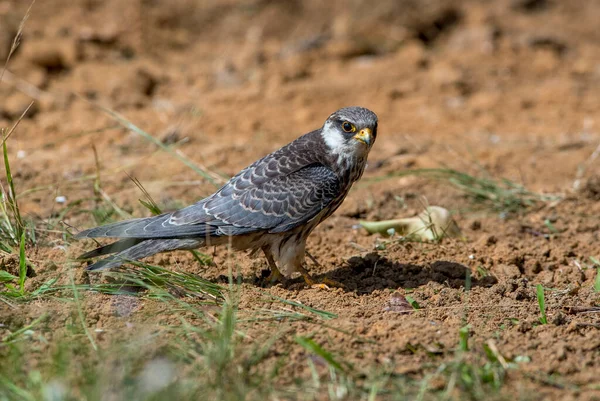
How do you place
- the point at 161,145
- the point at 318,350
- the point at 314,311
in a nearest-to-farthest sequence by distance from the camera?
the point at 318,350 < the point at 314,311 < the point at 161,145

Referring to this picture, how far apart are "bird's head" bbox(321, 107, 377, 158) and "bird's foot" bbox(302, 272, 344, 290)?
2.69 feet

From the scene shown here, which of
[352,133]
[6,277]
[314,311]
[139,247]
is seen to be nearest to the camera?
[314,311]

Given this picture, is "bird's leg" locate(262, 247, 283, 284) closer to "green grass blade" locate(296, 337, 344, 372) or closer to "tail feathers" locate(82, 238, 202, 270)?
"tail feathers" locate(82, 238, 202, 270)

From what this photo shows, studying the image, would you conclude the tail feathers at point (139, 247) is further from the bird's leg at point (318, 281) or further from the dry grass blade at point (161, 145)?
the dry grass blade at point (161, 145)

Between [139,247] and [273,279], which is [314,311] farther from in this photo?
[139,247]

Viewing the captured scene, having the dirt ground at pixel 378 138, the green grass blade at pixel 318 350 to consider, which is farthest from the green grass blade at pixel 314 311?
the green grass blade at pixel 318 350

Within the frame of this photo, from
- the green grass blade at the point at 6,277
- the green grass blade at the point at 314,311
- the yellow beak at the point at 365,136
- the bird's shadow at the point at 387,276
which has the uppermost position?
the yellow beak at the point at 365,136

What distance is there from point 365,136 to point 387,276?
2.97 ft

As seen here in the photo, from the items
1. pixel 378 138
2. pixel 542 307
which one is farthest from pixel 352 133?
pixel 378 138

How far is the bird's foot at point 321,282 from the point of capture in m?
4.74

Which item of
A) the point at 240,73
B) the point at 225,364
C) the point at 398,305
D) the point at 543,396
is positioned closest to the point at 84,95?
the point at 240,73

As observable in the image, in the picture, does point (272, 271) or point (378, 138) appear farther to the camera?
point (378, 138)

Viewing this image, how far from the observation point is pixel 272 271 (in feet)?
16.7

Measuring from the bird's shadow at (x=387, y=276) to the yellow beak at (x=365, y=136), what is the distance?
78cm
